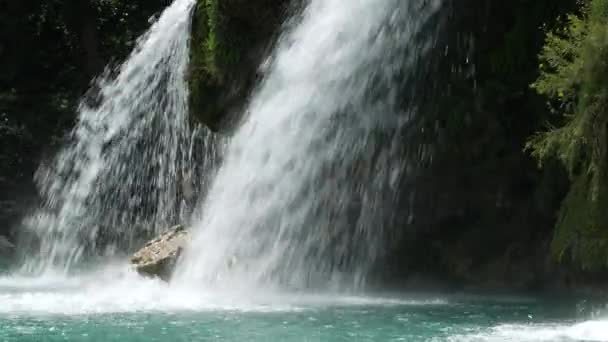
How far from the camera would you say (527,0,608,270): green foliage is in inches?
328

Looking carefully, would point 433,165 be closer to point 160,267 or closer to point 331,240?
point 331,240

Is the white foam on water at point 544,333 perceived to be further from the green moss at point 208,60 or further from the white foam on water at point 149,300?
the green moss at point 208,60

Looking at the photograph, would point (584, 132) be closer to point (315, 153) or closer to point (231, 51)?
point (315, 153)

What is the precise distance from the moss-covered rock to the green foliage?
592cm

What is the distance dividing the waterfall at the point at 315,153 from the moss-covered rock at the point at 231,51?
3.02 ft

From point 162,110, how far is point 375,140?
7.27m

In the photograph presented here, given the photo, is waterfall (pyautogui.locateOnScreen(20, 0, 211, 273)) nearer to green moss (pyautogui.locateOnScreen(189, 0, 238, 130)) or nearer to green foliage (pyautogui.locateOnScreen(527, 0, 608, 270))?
green moss (pyautogui.locateOnScreen(189, 0, 238, 130))

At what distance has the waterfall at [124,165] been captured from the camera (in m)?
18.9

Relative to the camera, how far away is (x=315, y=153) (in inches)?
518

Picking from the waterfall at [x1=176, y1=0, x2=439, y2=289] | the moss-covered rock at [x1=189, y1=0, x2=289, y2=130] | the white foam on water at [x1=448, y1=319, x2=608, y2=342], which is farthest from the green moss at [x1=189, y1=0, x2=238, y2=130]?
the white foam on water at [x1=448, y1=319, x2=608, y2=342]

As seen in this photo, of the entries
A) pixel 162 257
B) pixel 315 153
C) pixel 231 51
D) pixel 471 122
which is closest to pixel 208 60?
pixel 231 51

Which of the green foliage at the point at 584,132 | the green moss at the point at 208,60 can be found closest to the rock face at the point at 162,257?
the green moss at the point at 208,60

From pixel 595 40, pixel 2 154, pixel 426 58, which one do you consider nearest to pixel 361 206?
pixel 426 58

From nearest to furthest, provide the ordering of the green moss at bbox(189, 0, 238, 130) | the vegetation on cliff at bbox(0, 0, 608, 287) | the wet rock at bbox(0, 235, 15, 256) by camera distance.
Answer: the vegetation on cliff at bbox(0, 0, 608, 287) < the green moss at bbox(189, 0, 238, 130) < the wet rock at bbox(0, 235, 15, 256)
